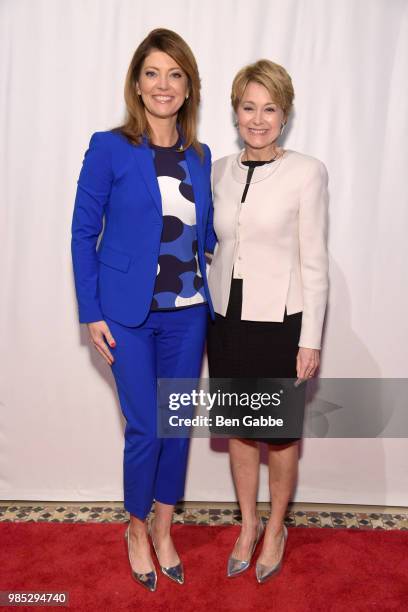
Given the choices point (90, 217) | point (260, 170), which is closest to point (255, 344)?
point (260, 170)

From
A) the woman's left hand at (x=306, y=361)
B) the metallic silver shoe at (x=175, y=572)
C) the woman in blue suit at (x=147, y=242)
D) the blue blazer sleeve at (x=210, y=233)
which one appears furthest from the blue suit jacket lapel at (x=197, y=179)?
the metallic silver shoe at (x=175, y=572)

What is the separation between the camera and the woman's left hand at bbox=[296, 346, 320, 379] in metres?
2.25

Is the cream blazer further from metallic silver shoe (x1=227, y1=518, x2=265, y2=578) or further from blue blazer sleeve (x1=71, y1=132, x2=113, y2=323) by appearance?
metallic silver shoe (x1=227, y1=518, x2=265, y2=578)

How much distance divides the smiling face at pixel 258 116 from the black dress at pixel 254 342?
101 mm

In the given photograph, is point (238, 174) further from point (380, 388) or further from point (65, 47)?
point (380, 388)

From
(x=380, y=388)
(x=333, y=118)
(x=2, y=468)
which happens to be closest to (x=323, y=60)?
(x=333, y=118)

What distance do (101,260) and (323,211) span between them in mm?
806

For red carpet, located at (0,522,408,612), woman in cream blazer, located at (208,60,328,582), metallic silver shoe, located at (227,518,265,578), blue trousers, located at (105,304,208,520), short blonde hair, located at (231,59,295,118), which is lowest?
red carpet, located at (0,522,408,612)

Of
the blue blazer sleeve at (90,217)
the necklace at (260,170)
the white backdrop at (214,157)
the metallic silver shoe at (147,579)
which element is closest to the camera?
the blue blazer sleeve at (90,217)

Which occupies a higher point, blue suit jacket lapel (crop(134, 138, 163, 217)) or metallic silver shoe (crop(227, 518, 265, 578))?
blue suit jacket lapel (crop(134, 138, 163, 217))

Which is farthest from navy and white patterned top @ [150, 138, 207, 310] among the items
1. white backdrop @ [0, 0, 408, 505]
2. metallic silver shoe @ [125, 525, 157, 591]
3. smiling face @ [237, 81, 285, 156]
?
metallic silver shoe @ [125, 525, 157, 591]

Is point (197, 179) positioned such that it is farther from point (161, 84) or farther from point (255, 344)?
point (255, 344)

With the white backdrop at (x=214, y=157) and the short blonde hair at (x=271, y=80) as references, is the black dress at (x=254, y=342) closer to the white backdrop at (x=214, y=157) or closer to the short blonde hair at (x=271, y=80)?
the short blonde hair at (x=271, y=80)

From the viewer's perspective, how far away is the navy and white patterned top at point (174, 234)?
2186mm
